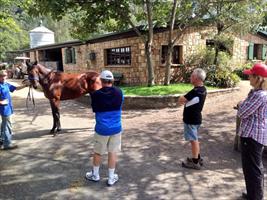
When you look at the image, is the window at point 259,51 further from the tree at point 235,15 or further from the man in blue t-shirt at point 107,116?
the man in blue t-shirt at point 107,116

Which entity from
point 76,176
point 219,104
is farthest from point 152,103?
point 76,176

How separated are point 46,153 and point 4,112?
1.23 metres

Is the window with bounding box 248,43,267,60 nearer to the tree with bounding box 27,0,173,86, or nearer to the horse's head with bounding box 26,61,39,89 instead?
the tree with bounding box 27,0,173,86

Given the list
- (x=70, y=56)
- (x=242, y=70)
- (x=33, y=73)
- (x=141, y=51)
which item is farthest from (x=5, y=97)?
(x=70, y=56)

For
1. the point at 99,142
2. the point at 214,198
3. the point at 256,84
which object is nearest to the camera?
the point at 256,84

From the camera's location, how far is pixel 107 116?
171 inches

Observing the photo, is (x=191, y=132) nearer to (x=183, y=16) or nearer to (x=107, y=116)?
(x=107, y=116)

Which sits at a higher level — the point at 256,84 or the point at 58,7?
the point at 58,7

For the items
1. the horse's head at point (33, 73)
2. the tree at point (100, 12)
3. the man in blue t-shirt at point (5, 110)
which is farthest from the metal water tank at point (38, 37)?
the man in blue t-shirt at point (5, 110)

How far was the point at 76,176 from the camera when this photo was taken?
16.0 ft

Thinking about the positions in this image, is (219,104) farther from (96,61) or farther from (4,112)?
(96,61)

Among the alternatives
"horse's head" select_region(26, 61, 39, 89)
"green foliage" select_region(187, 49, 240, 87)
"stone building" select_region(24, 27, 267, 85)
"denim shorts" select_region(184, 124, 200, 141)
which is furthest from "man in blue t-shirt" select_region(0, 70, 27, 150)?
"stone building" select_region(24, 27, 267, 85)

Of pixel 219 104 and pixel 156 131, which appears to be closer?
pixel 156 131

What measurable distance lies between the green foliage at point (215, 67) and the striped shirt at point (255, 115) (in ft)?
32.3
